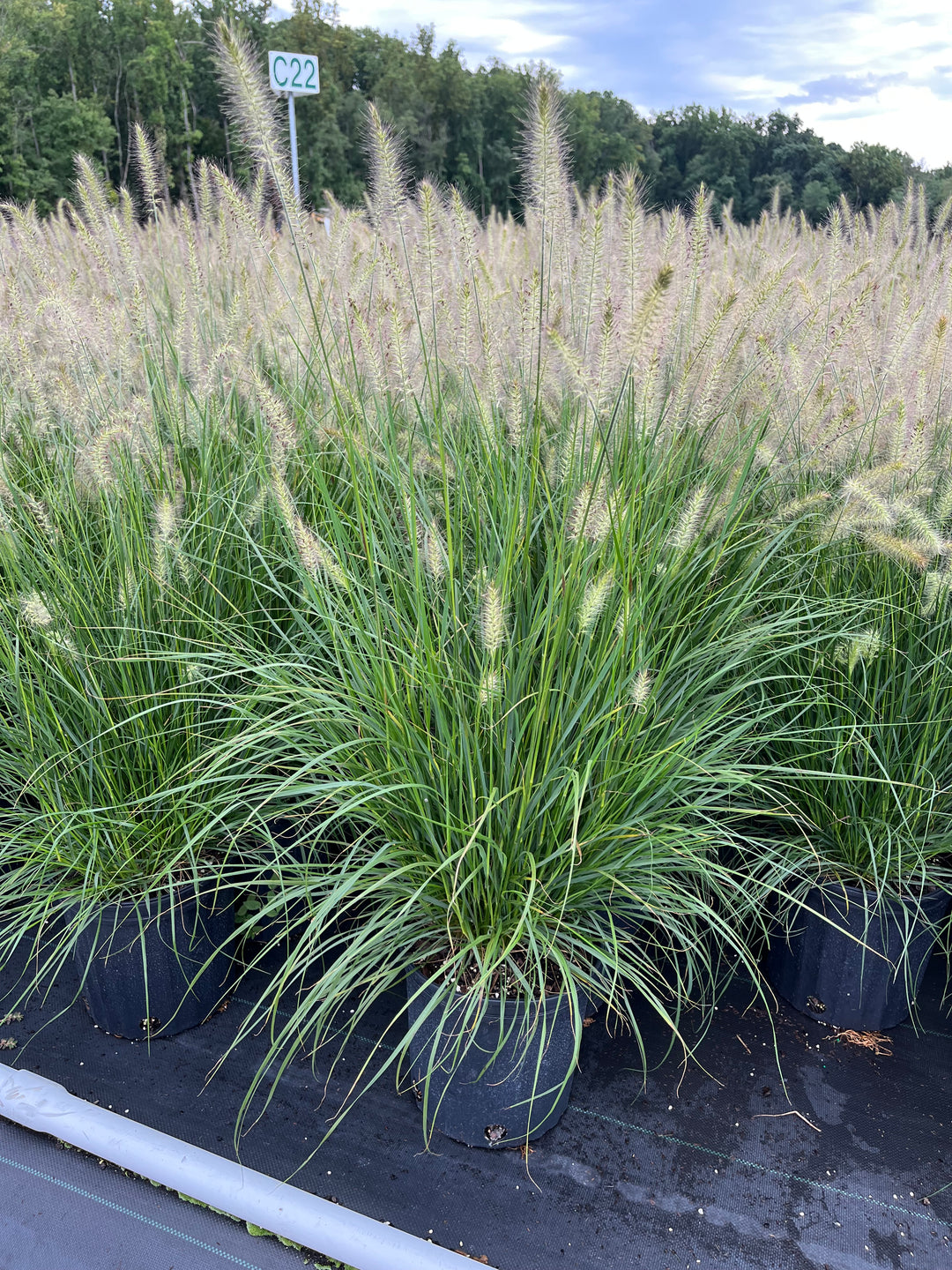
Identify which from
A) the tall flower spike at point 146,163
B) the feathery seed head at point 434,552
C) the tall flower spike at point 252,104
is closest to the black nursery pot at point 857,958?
the feathery seed head at point 434,552

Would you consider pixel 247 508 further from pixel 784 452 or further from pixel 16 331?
pixel 784 452

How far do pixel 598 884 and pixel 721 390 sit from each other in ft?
3.76

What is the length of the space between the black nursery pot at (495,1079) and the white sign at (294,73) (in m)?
5.27

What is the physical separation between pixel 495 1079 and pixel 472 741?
66 centimetres

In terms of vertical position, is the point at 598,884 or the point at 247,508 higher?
the point at 247,508

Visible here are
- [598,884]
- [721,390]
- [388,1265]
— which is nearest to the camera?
[388,1265]

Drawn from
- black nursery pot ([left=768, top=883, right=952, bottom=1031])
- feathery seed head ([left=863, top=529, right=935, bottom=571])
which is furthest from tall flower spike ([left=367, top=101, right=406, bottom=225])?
black nursery pot ([left=768, top=883, right=952, bottom=1031])

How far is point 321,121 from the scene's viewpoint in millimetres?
25203

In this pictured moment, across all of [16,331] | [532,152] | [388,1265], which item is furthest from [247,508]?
[388,1265]

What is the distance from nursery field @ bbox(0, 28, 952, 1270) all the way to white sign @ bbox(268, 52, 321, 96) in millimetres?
3652

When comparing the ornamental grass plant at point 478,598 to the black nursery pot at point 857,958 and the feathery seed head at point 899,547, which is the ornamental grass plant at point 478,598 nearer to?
the feathery seed head at point 899,547

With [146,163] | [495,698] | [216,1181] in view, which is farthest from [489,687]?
[146,163]

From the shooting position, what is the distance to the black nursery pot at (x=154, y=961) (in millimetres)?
1836

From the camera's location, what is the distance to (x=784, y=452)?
220 centimetres
